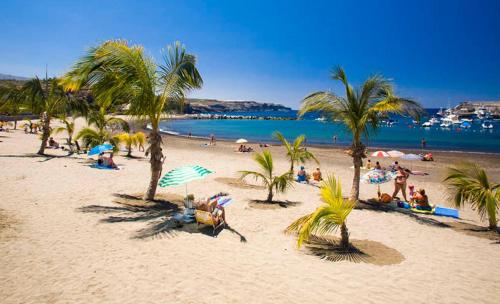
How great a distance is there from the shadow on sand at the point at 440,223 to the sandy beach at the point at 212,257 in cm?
7

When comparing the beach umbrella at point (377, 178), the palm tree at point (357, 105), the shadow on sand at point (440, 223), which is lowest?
the shadow on sand at point (440, 223)

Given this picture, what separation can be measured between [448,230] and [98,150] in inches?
660

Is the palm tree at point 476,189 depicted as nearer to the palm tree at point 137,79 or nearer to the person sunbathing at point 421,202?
the person sunbathing at point 421,202

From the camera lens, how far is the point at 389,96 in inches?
→ 428

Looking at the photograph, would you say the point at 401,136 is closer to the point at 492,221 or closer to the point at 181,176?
the point at 492,221

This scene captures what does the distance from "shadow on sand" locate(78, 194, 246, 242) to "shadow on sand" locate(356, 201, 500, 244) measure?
243 inches

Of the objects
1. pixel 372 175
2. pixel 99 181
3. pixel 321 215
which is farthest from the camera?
pixel 99 181

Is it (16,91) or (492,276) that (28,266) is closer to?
(492,276)

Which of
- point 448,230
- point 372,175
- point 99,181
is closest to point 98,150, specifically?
point 99,181

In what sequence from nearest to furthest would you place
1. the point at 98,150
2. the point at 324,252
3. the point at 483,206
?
the point at 324,252
the point at 483,206
the point at 98,150

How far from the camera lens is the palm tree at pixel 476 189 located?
29.5 feet

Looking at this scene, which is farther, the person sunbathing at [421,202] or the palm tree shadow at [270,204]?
the person sunbathing at [421,202]

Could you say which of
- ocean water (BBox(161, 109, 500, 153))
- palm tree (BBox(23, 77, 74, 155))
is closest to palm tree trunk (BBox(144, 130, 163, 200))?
palm tree (BBox(23, 77, 74, 155))

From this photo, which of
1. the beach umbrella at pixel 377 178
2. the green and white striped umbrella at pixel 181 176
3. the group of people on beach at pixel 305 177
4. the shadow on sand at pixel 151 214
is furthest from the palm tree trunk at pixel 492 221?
the green and white striped umbrella at pixel 181 176
